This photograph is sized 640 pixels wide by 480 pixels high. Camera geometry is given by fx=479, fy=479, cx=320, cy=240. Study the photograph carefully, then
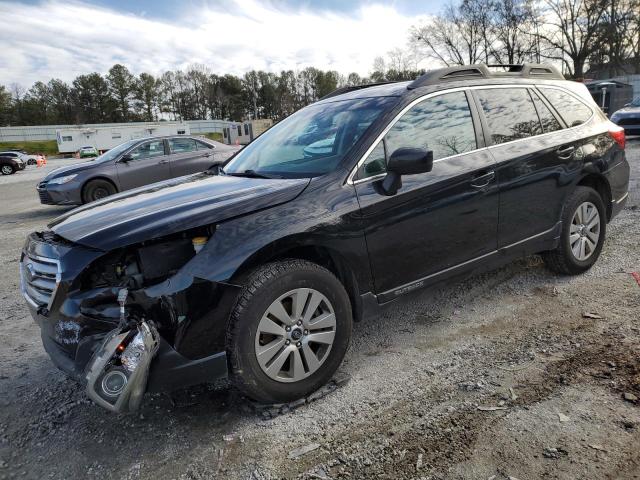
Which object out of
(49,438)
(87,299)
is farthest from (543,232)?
(49,438)

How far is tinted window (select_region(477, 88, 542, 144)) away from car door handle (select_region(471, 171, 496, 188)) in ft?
1.04

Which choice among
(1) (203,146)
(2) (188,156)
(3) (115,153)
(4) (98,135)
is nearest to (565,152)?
(2) (188,156)

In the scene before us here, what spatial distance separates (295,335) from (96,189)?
28.4ft

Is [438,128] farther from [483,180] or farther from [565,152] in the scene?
[565,152]

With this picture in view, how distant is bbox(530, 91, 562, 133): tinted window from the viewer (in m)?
3.95

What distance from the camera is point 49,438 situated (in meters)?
2.54

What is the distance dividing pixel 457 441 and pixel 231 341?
3.91 feet

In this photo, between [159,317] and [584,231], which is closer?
[159,317]

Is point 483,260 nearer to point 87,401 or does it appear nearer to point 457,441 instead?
point 457,441

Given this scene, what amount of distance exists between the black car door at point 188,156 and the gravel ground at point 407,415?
23.1 feet

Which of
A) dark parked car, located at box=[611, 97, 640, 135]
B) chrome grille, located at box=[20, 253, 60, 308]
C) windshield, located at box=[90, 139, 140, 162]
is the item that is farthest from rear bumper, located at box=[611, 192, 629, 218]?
dark parked car, located at box=[611, 97, 640, 135]

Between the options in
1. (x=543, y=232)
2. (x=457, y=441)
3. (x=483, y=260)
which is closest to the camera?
(x=457, y=441)

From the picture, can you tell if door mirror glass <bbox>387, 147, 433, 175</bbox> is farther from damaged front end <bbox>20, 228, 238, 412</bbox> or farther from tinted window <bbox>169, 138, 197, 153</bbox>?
tinted window <bbox>169, 138, 197, 153</bbox>

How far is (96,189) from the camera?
9.83 m
